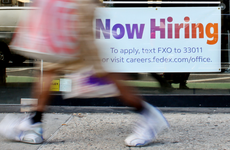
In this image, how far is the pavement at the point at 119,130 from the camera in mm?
2705

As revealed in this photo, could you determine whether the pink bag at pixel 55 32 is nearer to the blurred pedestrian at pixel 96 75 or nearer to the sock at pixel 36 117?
the blurred pedestrian at pixel 96 75

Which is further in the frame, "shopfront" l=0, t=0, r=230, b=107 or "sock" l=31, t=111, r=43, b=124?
"shopfront" l=0, t=0, r=230, b=107

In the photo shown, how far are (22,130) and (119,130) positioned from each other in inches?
47.5

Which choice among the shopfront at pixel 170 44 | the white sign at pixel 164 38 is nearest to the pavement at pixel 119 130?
the shopfront at pixel 170 44

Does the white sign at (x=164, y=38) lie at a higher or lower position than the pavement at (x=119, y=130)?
higher

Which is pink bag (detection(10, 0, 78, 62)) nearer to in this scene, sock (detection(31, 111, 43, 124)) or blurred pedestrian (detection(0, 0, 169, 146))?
blurred pedestrian (detection(0, 0, 169, 146))

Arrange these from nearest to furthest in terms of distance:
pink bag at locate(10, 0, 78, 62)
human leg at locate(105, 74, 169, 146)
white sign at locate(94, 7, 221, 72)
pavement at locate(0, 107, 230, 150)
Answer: pink bag at locate(10, 0, 78, 62)
human leg at locate(105, 74, 169, 146)
pavement at locate(0, 107, 230, 150)
white sign at locate(94, 7, 221, 72)

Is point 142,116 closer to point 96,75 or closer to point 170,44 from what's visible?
point 96,75

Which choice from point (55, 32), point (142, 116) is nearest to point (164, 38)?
point (142, 116)

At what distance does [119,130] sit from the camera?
3271 millimetres

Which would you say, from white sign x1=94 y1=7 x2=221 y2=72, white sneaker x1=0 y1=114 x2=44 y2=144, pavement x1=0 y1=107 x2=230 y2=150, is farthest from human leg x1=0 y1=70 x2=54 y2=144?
white sign x1=94 y1=7 x2=221 y2=72

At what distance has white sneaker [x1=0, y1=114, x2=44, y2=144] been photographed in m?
2.55

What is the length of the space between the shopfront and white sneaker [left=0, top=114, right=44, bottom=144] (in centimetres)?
174

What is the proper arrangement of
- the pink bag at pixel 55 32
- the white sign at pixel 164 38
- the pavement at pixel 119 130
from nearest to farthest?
the pink bag at pixel 55 32, the pavement at pixel 119 130, the white sign at pixel 164 38
